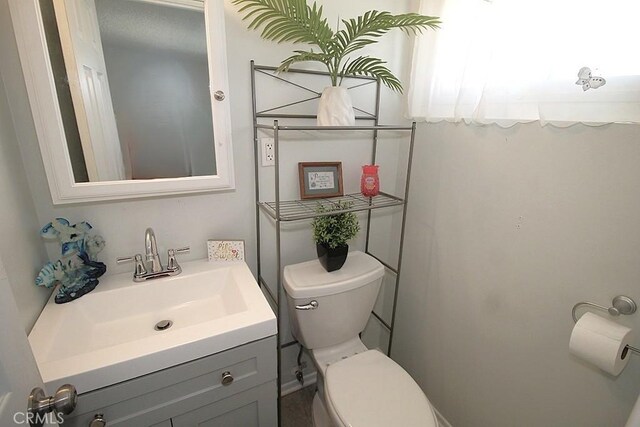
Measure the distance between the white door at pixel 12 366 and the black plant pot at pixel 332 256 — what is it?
918mm

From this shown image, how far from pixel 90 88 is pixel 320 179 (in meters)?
0.88

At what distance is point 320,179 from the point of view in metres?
1.38

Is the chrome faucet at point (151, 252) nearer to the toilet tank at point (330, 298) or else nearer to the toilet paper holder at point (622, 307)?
the toilet tank at point (330, 298)

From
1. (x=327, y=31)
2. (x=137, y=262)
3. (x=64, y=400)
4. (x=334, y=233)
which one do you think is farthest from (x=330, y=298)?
(x=327, y=31)

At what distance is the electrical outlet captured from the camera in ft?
4.08

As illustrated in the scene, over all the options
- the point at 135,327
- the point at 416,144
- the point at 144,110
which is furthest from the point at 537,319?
the point at 144,110

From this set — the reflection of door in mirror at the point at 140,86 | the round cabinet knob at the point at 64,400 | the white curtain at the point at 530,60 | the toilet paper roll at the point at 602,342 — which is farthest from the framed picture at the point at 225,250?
the toilet paper roll at the point at 602,342

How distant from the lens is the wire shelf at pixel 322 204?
4.00 ft

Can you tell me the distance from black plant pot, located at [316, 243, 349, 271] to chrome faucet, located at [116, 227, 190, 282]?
570mm

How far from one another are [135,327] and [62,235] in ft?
1.26

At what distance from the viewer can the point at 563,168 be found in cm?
92

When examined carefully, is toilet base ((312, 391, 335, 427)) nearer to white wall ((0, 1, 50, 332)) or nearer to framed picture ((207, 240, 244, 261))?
framed picture ((207, 240, 244, 261))

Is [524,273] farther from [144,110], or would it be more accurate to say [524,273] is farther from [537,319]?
[144,110]

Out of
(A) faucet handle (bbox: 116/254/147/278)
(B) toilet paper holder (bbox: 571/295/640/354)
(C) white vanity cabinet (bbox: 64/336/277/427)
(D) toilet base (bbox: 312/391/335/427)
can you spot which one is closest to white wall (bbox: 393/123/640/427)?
(B) toilet paper holder (bbox: 571/295/640/354)
